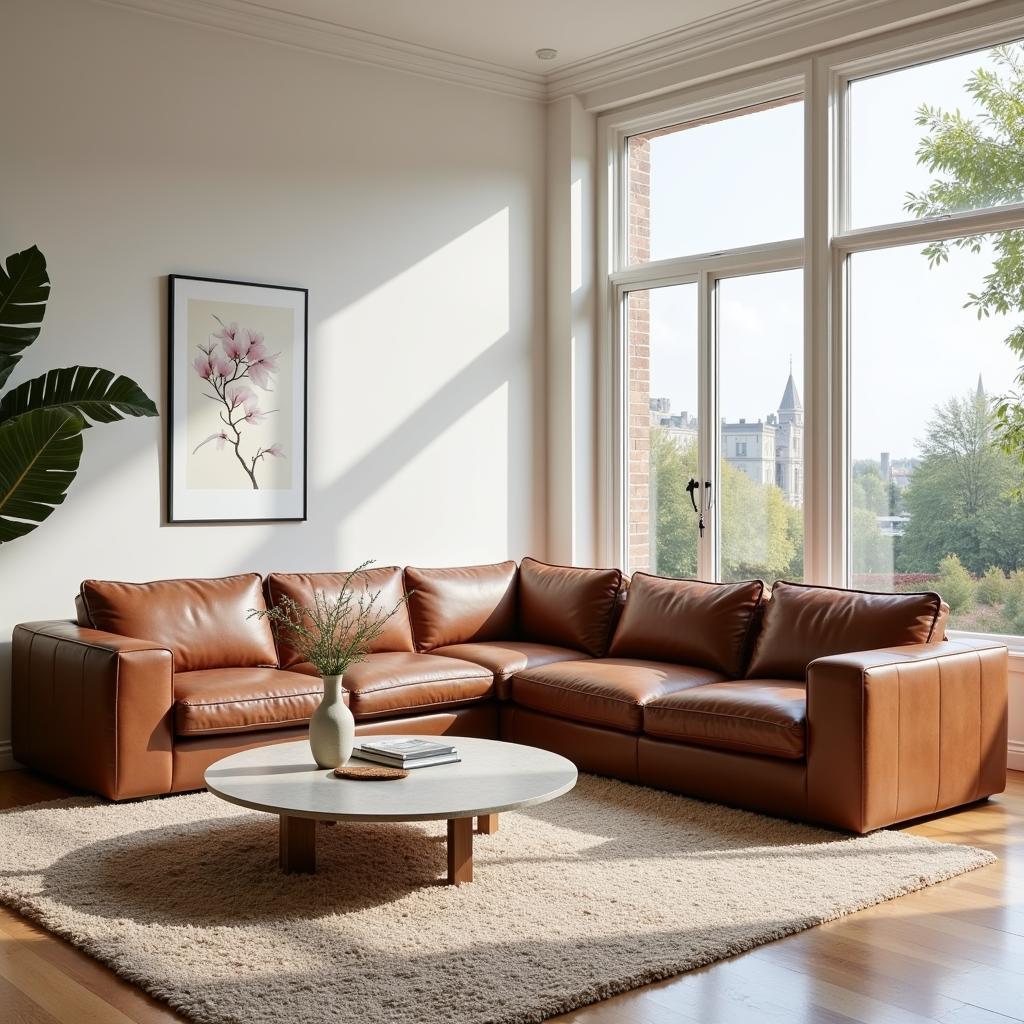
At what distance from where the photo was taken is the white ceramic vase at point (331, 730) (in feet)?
12.2

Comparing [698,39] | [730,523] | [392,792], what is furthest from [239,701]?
[698,39]

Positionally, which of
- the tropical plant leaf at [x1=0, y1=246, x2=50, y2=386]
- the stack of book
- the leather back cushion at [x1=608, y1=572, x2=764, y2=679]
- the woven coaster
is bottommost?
the woven coaster

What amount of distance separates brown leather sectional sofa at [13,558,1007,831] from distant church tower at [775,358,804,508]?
0.84 m

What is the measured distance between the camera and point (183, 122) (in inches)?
213

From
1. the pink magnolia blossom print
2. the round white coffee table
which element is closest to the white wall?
the pink magnolia blossom print

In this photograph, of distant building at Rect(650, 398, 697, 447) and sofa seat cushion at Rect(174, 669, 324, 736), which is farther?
distant building at Rect(650, 398, 697, 447)

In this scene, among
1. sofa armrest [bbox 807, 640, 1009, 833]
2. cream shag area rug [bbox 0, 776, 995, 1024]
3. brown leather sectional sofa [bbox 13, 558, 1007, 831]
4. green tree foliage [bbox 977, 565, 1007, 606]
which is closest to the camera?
cream shag area rug [bbox 0, 776, 995, 1024]

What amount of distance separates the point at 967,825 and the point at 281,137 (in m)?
4.16

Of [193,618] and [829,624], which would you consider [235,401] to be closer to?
[193,618]

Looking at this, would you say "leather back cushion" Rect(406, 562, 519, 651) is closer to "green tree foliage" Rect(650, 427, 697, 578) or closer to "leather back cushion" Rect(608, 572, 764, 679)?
"leather back cushion" Rect(608, 572, 764, 679)

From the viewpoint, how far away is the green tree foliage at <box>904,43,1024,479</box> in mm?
4984

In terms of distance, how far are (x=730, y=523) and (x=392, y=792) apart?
3098 mm

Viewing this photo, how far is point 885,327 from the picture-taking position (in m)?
5.46

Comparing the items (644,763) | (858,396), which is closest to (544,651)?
(644,763)
